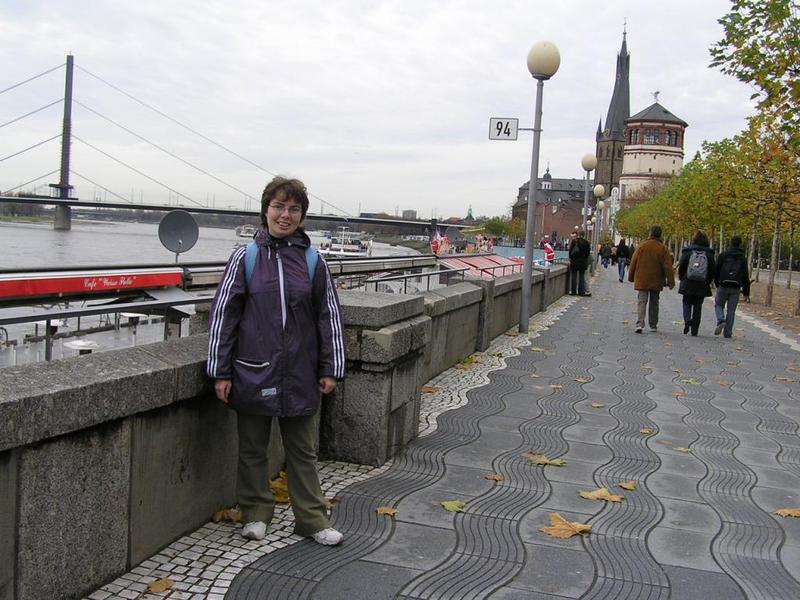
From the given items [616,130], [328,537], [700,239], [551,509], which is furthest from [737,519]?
[616,130]

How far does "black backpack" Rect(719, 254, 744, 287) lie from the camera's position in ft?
44.3

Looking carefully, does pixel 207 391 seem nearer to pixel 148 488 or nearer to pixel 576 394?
pixel 148 488

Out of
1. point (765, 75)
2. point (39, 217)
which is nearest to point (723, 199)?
point (765, 75)

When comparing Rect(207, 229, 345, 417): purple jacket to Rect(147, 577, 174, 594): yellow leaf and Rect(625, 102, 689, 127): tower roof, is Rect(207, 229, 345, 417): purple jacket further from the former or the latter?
Rect(625, 102, 689, 127): tower roof

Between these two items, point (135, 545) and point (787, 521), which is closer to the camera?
point (135, 545)

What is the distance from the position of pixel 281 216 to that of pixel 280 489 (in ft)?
4.97

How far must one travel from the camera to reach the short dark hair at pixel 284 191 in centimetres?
Answer: 364

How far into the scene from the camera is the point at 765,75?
13656 millimetres

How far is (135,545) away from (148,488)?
215 millimetres

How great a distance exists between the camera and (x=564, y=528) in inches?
162

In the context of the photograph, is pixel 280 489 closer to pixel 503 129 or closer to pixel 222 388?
pixel 222 388

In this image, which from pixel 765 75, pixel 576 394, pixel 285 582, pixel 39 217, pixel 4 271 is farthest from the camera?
pixel 39 217

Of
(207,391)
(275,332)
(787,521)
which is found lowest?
(787,521)

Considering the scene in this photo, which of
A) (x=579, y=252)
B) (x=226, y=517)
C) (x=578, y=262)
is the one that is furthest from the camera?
(x=578, y=262)
